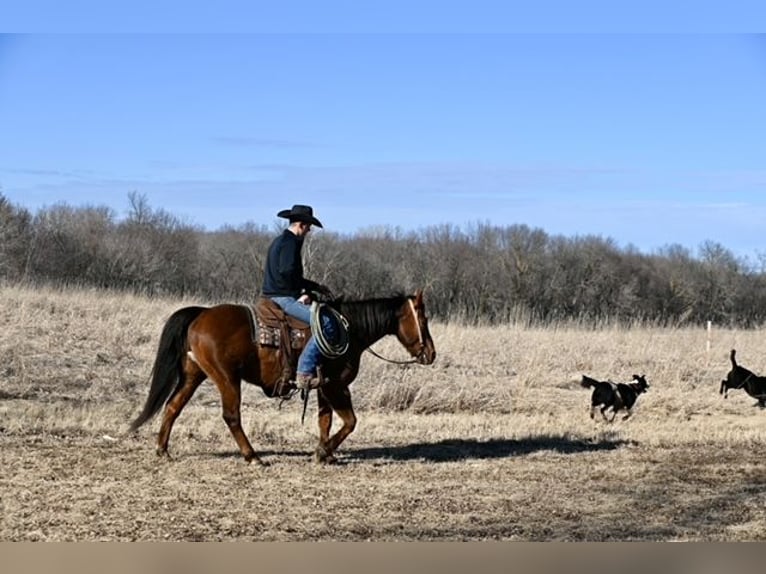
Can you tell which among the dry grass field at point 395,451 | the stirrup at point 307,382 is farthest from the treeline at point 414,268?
the stirrup at point 307,382

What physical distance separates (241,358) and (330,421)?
1.22 metres

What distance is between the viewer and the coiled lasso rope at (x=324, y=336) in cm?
1005

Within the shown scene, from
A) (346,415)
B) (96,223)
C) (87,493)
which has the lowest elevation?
(87,493)

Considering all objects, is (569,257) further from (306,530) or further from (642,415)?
(306,530)

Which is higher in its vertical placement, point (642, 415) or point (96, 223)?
point (96, 223)

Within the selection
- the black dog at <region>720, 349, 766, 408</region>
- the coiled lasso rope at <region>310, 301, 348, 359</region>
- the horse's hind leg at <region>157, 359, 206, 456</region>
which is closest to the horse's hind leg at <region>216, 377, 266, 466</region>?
the horse's hind leg at <region>157, 359, 206, 456</region>

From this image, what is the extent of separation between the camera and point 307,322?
10.2m

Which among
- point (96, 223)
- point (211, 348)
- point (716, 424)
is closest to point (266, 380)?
point (211, 348)

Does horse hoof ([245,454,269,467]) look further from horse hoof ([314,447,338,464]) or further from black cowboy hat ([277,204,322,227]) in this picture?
black cowboy hat ([277,204,322,227])

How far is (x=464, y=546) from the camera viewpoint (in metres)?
6.52

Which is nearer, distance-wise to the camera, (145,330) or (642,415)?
(642,415)

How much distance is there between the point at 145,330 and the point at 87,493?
11.4 m

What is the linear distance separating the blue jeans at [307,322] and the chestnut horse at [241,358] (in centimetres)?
21

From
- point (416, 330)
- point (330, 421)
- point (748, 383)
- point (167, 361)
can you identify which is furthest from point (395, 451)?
point (748, 383)
